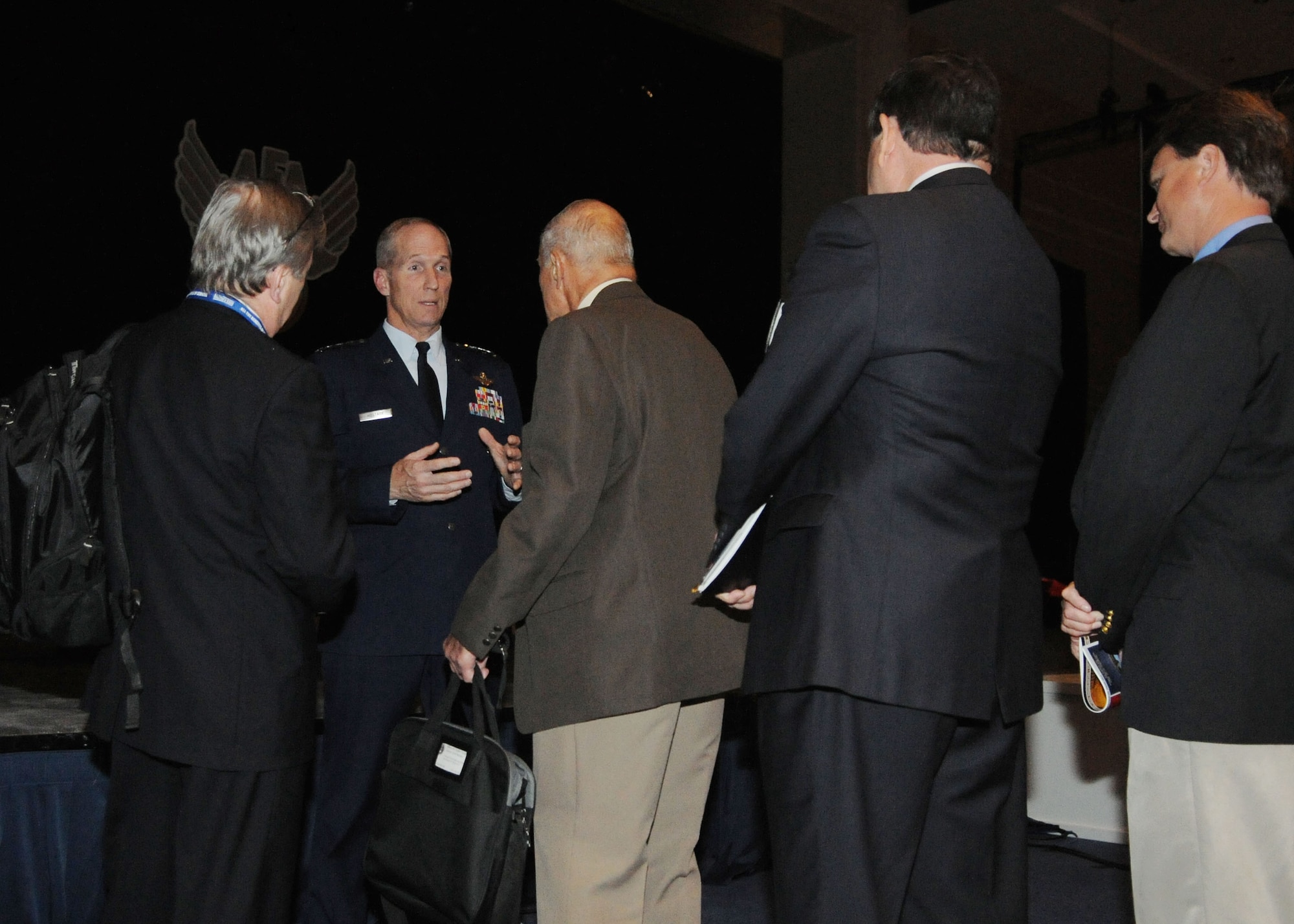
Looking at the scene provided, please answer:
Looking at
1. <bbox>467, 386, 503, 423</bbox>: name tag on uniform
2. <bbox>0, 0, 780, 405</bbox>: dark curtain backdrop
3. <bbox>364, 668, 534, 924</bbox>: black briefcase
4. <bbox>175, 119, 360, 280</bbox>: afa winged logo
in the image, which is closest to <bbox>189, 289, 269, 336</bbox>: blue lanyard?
<bbox>364, 668, 534, 924</bbox>: black briefcase

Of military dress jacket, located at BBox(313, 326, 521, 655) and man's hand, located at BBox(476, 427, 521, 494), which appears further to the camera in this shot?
man's hand, located at BBox(476, 427, 521, 494)

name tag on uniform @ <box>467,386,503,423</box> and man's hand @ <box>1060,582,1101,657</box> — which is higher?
name tag on uniform @ <box>467,386,503,423</box>

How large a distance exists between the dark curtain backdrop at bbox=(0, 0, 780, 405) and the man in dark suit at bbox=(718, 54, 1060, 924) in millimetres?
3463

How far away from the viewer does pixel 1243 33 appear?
23.6ft

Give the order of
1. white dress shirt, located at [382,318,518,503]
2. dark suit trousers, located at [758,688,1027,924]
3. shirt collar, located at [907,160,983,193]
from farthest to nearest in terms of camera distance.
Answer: white dress shirt, located at [382,318,518,503], shirt collar, located at [907,160,983,193], dark suit trousers, located at [758,688,1027,924]

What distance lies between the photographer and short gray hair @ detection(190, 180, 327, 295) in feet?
5.87

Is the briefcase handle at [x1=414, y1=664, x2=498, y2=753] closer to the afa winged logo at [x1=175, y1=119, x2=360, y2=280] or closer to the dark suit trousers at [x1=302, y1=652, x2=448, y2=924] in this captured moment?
the dark suit trousers at [x1=302, y1=652, x2=448, y2=924]

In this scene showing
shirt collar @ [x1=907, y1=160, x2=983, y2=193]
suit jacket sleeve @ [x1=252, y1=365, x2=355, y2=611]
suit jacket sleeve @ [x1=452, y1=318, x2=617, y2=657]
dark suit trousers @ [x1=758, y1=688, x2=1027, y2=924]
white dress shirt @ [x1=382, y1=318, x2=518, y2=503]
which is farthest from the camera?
white dress shirt @ [x1=382, y1=318, x2=518, y2=503]

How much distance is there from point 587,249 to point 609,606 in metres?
0.68

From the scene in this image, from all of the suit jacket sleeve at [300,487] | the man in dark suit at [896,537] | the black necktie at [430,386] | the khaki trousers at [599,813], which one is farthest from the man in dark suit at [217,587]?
the black necktie at [430,386]

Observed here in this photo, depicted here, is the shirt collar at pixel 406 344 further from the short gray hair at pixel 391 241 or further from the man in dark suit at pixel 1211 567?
the man in dark suit at pixel 1211 567

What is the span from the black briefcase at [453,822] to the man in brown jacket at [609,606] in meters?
0.06

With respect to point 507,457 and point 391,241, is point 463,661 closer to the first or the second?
point 507,457

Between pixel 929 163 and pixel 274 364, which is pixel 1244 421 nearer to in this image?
pixel 929 163
